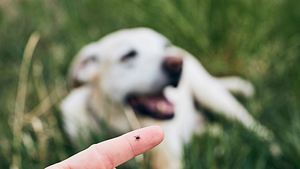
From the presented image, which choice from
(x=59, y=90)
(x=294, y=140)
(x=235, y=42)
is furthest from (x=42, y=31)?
(x=294, y=140)

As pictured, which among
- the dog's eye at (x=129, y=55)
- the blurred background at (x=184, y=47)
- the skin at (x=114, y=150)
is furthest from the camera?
the dog's eye at (x=129, y=55)

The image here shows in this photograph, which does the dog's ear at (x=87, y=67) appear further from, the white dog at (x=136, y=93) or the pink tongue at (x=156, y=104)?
the pink tongue at (x=156, y=104)

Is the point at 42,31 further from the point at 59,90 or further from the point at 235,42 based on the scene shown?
the point at 235,42

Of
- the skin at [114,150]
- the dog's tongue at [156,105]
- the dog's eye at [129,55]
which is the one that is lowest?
the dog's tongue at [156,105]

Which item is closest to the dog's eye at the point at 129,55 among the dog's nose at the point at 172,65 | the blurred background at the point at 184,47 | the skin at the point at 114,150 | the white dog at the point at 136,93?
the white dog at the point at 136,93

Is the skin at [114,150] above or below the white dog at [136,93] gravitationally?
above

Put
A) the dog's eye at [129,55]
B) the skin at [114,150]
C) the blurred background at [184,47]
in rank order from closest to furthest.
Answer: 1. the skin at [114,150]
2. the blurred background at [184,47]
3. the dog's eye at [129,55]

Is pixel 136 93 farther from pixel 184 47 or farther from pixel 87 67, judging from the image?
pixel 184 47

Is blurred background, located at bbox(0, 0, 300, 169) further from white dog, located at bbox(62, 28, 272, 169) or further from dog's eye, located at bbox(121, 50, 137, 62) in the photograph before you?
dog's eye, located at bbox(121, 50, 137, 62)
